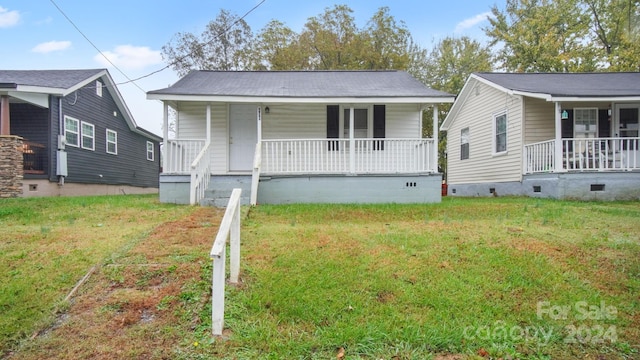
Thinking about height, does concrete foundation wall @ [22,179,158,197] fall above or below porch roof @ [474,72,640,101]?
below

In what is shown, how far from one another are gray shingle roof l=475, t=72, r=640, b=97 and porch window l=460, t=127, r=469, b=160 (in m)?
2.64

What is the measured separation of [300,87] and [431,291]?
8502 mm

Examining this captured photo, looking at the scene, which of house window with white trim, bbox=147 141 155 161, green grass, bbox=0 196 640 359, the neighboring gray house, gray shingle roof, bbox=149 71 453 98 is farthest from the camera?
house window with white trim, bbox=147 141 155 161

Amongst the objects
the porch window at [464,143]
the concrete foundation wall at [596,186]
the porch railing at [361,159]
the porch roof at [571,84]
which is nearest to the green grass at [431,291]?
the porch railing at [361,159]

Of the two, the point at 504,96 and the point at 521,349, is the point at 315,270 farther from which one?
the point at 504,96

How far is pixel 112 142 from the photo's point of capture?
17.3 m

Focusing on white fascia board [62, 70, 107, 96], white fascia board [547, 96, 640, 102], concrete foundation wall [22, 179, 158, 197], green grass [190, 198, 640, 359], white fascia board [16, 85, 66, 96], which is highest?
white fascia board [62, 70, 107, 96]

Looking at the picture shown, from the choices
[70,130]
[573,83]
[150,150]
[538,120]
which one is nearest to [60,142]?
[70,130]

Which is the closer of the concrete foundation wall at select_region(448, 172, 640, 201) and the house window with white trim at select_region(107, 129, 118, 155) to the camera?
the concrete foundation wall at select_region(448, 172, 640, 201)

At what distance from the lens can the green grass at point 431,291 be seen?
2.69 meters

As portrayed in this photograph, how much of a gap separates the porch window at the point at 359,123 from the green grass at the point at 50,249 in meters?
5.41

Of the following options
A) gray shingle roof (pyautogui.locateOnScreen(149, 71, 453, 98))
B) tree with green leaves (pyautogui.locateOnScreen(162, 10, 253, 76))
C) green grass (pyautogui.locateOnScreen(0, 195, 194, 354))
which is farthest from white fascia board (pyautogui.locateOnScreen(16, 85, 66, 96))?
tree with green leaves (pyautogui.locateOnScreen(162, 10, 253, 76))

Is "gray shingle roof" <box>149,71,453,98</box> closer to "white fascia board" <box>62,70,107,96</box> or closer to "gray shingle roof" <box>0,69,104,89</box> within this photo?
"white fascia board" <box>62,70,107,96</box>

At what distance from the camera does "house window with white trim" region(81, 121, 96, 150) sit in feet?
48.7
